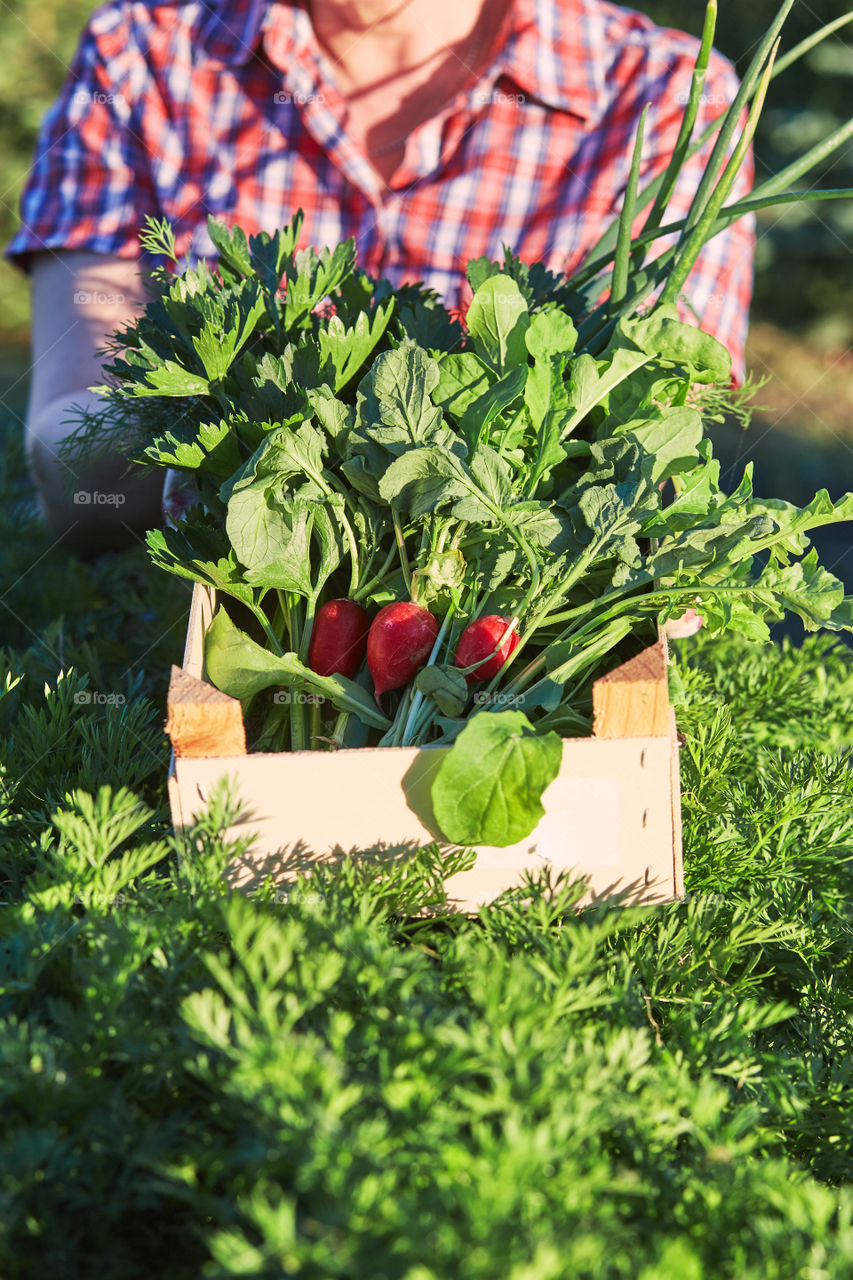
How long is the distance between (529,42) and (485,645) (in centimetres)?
120

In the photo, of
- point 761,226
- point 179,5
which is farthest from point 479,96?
point 761,226

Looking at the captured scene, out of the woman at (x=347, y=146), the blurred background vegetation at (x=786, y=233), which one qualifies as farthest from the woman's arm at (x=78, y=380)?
the blurred background vegetation at (x=786, y=233)

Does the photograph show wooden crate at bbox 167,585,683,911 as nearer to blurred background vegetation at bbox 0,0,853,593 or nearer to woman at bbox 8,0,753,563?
woman at bbox 8,0,753,563

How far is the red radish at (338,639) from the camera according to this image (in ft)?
2.48

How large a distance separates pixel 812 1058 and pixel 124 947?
0.42 metres

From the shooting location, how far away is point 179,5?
1600 mm

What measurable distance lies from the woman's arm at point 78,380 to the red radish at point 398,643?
32.0 inches

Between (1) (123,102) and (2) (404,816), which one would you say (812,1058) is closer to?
(2) (404,816)

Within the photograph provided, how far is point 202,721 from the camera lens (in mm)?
611

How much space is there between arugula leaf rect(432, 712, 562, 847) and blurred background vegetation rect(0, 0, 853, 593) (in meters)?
2.32

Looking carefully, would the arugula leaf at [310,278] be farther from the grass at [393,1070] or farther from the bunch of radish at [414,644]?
the grass at [393,1070]

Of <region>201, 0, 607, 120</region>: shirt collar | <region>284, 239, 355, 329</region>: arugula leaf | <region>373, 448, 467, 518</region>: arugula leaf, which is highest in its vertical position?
Result: <region>201, 0, 607, 120</region>: shirt collar

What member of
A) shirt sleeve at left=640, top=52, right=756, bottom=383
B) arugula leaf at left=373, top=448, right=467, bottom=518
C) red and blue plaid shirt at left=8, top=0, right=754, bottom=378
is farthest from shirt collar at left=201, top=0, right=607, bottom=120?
arugula leaf at left=373, top=448, right=467, bottom=518

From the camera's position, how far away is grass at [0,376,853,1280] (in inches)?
16.6
